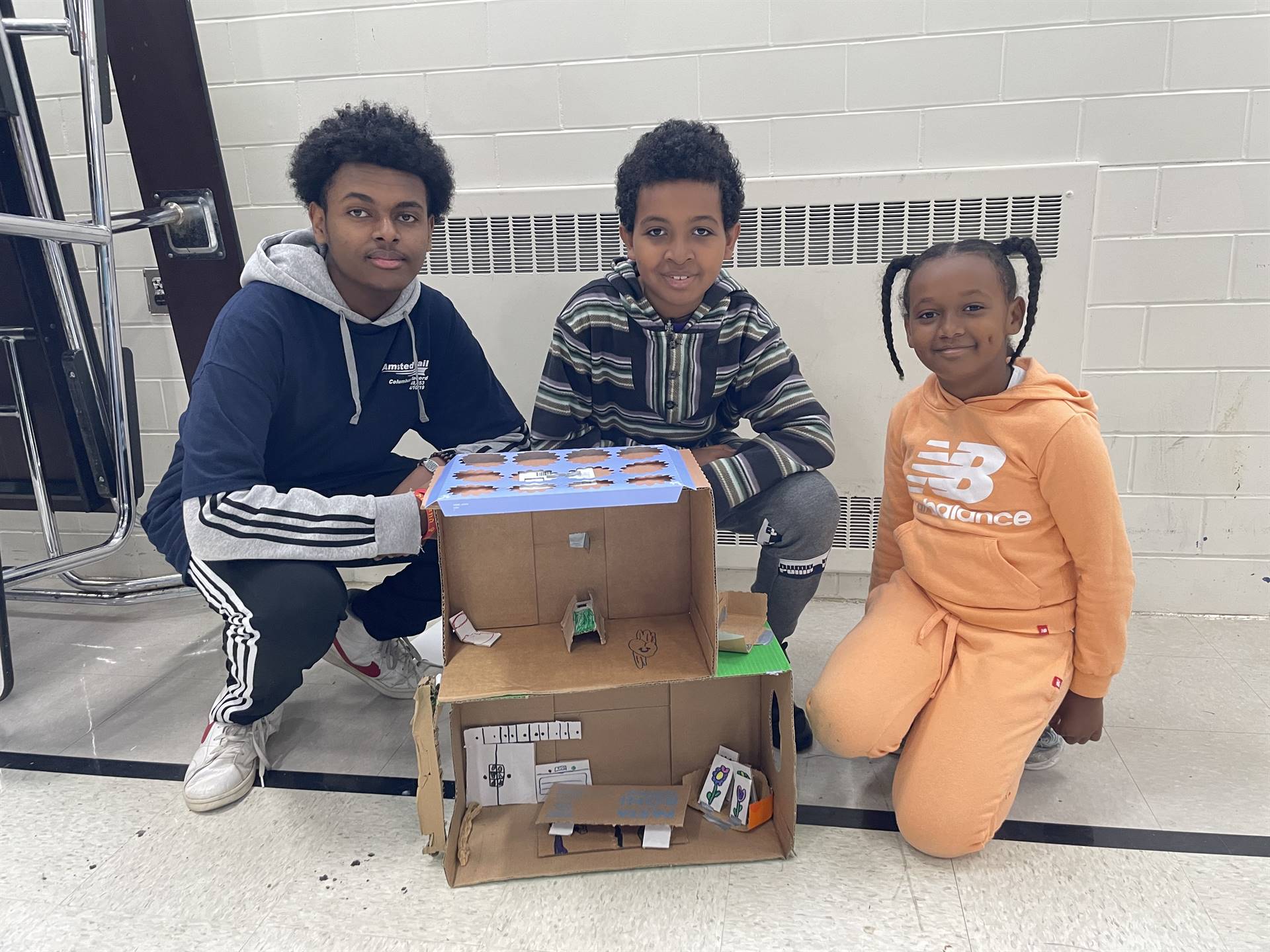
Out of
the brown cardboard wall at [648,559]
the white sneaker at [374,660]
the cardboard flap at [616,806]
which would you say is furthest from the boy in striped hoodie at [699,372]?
the white sneaker at [374,660]

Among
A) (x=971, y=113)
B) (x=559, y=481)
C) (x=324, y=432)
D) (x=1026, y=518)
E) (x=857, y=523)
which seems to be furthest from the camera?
(x=857, y=523)

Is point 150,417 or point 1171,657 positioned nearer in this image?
point 1171,657

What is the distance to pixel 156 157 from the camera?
1862 mm

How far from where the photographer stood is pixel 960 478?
125 cm

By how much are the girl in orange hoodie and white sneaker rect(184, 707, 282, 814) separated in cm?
93

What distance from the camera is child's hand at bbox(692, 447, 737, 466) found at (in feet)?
4.77

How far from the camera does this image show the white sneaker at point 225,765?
133 cm

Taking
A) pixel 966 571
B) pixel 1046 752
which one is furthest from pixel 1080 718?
pixel 966 571

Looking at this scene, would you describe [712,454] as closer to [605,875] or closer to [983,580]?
[983,580]

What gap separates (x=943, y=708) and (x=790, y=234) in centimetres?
110

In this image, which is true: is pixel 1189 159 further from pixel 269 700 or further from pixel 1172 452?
pixel 269 700

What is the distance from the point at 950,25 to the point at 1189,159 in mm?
577

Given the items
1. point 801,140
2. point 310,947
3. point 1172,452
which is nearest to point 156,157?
point 801,140

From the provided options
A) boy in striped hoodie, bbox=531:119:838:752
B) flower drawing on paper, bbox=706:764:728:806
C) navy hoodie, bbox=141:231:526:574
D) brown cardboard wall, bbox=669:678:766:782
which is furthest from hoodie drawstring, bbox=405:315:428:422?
flower drawing on paper, bbox=706:764:728:806
